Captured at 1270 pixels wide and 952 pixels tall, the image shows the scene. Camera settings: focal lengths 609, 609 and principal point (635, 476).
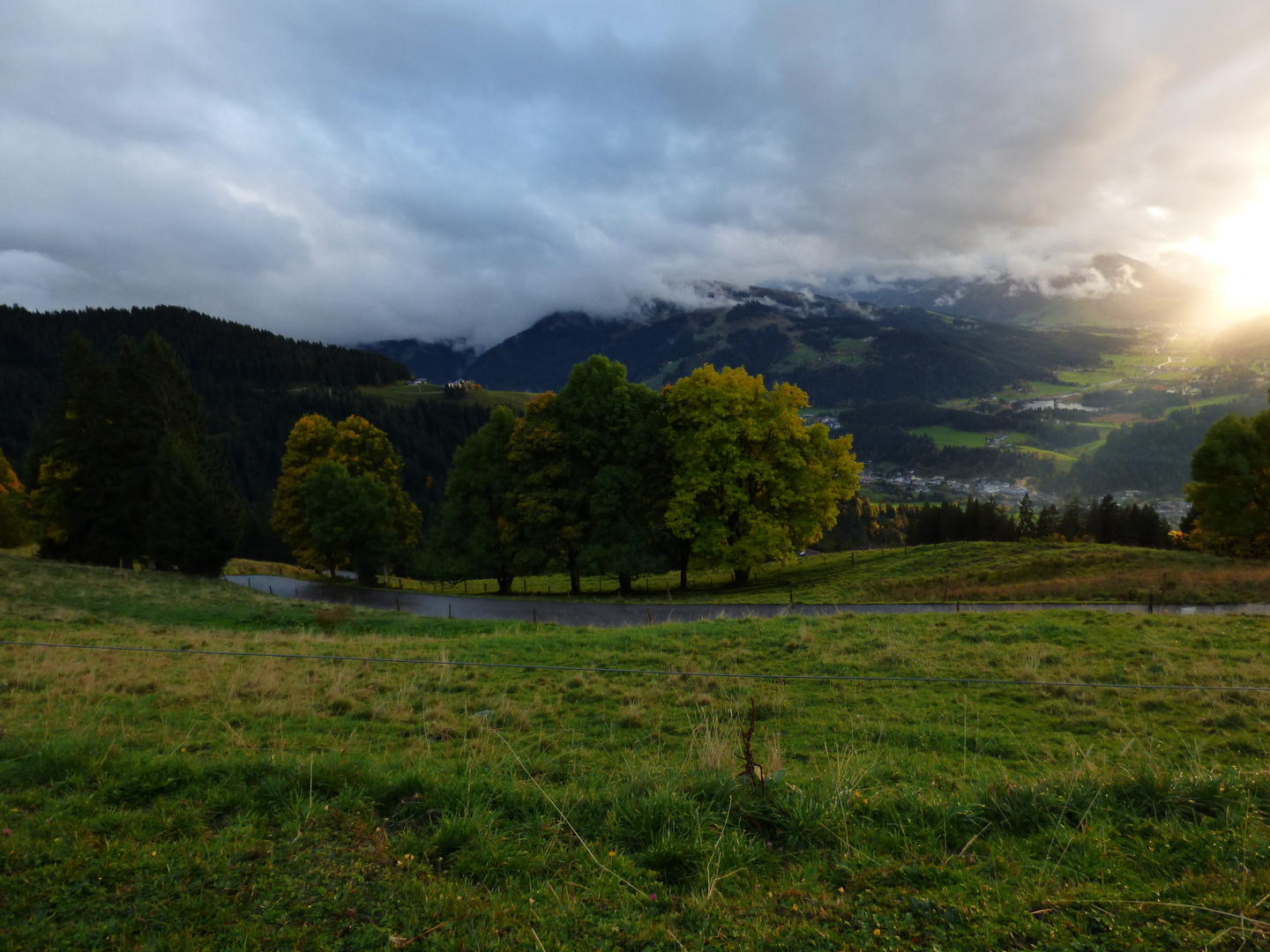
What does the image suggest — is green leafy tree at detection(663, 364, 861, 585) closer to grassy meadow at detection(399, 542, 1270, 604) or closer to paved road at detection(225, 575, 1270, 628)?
grassy meadow at detection(399, 542, 1270, 604)

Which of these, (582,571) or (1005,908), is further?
(582,571)

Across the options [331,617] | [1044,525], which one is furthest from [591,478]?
[1044,525]

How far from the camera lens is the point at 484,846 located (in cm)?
432

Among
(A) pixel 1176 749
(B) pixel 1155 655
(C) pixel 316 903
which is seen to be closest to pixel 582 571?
(B) pixel 1155 655

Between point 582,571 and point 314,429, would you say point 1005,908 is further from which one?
point 314,429

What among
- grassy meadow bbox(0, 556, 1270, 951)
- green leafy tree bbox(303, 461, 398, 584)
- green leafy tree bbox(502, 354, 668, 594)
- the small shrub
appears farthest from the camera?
green leafy tree bbox(303, 461, 398, 584)

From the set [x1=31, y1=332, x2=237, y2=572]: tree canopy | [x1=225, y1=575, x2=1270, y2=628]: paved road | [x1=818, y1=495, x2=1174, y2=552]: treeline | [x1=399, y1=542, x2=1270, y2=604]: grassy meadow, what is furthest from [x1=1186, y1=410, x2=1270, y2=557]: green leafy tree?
[x1=31, y1=332, x2=237, y2=572]: tree canopy

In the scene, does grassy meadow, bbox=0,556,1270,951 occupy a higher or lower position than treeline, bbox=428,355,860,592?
lower

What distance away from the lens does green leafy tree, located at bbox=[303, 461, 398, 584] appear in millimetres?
39531

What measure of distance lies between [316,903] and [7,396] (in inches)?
9966

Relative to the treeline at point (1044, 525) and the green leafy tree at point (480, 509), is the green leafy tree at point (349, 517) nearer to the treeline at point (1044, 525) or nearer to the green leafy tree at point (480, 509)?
the green leafy tree at point (480, 509)

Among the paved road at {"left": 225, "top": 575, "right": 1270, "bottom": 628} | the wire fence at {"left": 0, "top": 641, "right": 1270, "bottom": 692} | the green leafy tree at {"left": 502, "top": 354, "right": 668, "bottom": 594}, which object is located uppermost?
the green leafy tree at {"left": 502, "top": 354, "right": 668, "bottom": 594}

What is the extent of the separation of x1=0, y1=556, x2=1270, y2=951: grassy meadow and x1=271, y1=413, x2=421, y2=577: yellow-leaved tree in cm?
3446

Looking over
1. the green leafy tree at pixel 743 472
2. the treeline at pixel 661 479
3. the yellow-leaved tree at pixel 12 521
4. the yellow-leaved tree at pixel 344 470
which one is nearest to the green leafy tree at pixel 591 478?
the treeline at pixel 661 479
